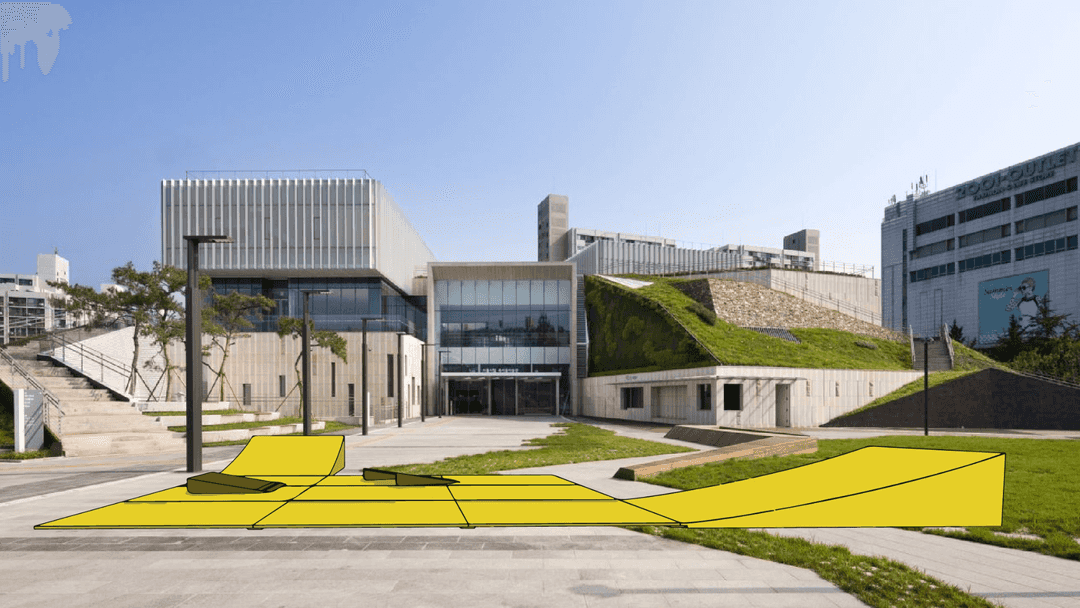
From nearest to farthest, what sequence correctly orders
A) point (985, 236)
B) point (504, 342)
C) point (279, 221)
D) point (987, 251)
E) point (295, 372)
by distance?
point (295, 372) < point (279, 221) < point (504, 342) < point (987, 251) < point (985, 236)

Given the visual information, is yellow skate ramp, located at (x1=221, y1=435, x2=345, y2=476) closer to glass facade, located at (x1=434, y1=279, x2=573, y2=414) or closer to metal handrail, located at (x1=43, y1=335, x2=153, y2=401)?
metal handrail, located at (x1=43, y1=335, x2=153, y2=401)

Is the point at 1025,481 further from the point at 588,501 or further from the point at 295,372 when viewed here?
the point at 295,372

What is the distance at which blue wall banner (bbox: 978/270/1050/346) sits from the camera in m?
67.6

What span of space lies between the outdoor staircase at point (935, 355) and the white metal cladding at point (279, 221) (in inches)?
1528

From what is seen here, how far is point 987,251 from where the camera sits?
73562 mm

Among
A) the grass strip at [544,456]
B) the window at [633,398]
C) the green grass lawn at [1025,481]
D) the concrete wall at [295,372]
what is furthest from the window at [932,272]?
the grass strip at [544,456]

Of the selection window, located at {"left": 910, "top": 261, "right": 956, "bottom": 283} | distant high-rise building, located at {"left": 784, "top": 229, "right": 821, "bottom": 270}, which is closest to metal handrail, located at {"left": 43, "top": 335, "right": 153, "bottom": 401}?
window, located at {"left": 910, "top": 261, "right": 956, "bottom": 283}

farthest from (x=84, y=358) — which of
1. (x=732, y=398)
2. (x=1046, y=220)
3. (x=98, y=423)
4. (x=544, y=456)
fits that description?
(x=1046, y=220)

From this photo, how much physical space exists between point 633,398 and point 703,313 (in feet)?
24.1

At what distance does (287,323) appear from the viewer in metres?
36.7

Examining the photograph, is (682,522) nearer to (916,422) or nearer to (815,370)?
(815,370)

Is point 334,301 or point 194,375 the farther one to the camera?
point 334,301

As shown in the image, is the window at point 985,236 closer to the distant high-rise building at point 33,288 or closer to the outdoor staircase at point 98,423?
the outdoor staircase at point 98,423

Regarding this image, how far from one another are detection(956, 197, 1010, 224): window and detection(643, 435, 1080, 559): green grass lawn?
6602cm
